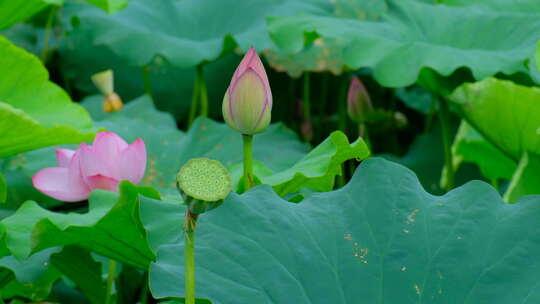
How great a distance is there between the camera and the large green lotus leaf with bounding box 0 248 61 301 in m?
1.20

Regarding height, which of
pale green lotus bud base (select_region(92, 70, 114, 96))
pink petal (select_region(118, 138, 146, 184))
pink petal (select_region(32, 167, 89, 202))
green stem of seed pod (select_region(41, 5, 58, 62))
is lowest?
green stem of seed pod (select_region(41, 5, 58, 62))

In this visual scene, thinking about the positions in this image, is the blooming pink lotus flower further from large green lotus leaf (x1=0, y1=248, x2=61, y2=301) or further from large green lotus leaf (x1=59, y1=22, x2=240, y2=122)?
large green lotus leaf (x1=59, y1=22, x2=240, y2=122)

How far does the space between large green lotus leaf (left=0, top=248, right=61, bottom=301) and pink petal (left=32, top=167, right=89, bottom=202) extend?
79 mm

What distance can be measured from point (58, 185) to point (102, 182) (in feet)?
0.26

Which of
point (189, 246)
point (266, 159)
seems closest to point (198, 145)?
point (266, 159)

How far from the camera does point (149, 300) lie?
1701 mm

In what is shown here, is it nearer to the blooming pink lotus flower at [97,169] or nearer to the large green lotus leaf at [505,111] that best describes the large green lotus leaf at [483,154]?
the large green lotus leaf at [505,111]

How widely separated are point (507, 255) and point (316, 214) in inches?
8.4

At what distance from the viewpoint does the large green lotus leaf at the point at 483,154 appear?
180cm

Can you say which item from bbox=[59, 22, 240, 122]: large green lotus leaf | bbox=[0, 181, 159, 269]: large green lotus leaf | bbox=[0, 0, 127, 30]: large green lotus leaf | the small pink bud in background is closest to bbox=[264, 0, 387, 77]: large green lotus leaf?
the small pink bud in background

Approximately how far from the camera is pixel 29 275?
1.19 metres

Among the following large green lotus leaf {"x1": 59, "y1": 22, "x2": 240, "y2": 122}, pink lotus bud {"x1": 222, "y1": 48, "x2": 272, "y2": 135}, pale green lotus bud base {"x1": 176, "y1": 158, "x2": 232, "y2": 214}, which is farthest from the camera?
large green lotus leaf {"x1": 59, "y1": 22, "x2": 240, "y2": 122}

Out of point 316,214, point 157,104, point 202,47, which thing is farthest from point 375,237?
point 157,104

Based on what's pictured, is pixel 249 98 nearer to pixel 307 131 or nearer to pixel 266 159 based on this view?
pixel 266 159
